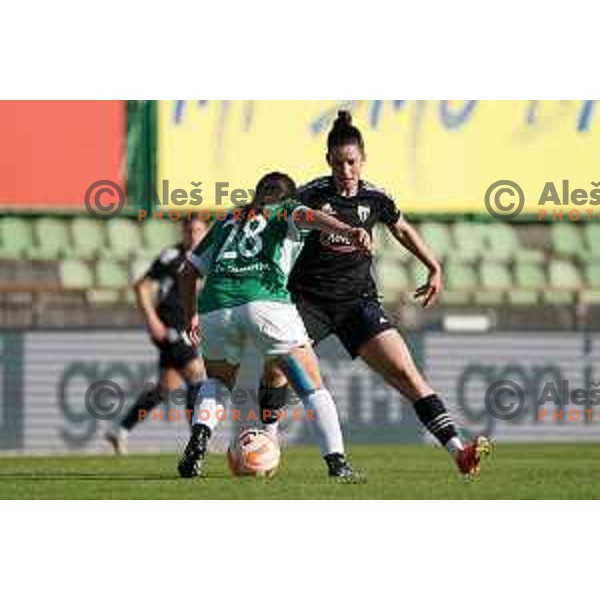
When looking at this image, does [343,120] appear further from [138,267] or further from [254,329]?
[138,267]

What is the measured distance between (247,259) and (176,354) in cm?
668

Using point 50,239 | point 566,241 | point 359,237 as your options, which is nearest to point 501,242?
point 566,241

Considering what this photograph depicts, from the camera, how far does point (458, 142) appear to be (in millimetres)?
25172

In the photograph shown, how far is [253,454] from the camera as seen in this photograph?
475 inches

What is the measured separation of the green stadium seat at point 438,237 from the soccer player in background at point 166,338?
22.7ft

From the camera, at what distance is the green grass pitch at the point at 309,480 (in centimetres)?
1095

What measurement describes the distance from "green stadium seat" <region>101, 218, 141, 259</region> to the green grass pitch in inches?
287

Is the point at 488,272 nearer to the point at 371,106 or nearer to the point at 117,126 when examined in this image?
the point at 371,106

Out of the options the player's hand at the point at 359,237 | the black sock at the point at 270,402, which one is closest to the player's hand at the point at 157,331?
the black sock at the point at 270,402

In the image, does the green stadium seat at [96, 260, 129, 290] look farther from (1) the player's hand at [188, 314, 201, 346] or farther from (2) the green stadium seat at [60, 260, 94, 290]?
(1) the player's hand at [188, 314, 201, 346]

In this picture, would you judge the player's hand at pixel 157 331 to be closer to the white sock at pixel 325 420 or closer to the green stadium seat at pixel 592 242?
the white sock at pixel 325 420

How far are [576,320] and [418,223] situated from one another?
3491 millimetres

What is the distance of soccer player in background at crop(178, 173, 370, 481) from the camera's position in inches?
446

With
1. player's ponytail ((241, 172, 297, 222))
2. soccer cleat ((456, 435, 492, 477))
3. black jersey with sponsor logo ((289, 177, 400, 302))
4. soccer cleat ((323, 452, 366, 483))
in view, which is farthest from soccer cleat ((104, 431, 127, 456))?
soccer cleat ((456, 435, 492, 477))
